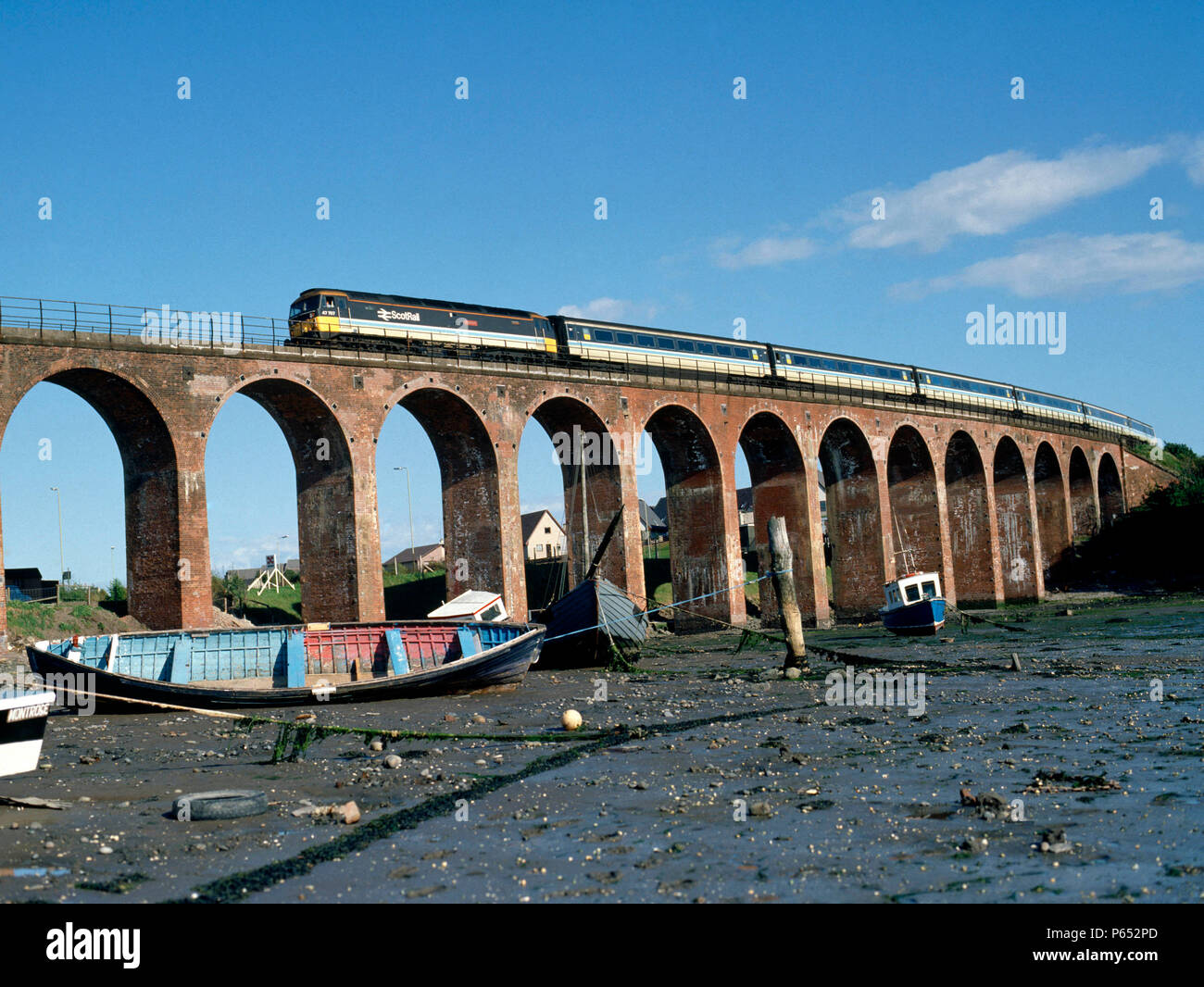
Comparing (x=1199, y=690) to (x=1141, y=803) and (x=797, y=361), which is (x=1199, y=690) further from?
(x=797, y=361)

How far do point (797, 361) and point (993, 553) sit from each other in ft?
54.6

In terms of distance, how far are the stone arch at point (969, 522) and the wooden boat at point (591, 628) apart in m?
32.4

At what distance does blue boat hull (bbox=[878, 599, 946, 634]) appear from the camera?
33.2 meters

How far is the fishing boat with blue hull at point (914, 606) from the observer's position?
33.2 metres

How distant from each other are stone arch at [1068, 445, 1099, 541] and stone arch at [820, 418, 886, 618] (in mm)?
28204

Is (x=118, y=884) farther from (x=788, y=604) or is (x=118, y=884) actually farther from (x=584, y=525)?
(x=584, y=525)

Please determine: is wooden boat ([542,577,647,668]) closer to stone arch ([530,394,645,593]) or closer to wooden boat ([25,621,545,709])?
wooden boat ([25,621,545,709])

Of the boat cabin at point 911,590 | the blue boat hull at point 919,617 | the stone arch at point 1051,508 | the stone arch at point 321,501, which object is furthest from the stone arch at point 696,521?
the stone arch at point 1051,508

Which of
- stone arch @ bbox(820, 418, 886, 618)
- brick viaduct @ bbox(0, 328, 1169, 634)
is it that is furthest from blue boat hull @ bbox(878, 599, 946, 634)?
stone arch @ bbox(820, 418, 886, 618)

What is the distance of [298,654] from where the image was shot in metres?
20.4

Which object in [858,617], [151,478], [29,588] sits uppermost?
[151,478]

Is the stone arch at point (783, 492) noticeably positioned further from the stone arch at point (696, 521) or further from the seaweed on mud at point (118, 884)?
the seaweed on mud at point (118, 884)

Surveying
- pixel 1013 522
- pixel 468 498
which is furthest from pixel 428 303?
pixel 1013 522

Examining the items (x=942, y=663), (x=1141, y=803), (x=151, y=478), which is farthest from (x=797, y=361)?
(x=1141, y=803)
